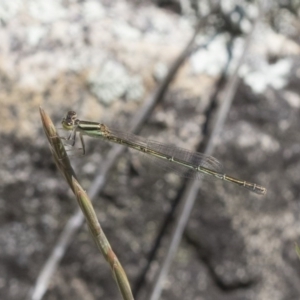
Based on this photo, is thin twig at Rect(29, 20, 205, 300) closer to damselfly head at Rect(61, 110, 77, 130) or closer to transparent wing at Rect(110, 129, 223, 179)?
transparent wing at Rect(110, 129, 223, 179)

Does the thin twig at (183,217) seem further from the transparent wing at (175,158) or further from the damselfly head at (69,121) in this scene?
the damselfly head at (69,121)

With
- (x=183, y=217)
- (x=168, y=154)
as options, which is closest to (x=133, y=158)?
(x=168, y=154)

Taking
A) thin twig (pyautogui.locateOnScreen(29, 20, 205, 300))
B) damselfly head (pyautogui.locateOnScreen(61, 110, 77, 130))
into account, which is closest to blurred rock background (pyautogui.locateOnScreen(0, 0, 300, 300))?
thin twig (pyautogui.locateOnScreen(29, 20, 205, 300))

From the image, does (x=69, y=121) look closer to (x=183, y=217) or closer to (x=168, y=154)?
(x=168, y=154)

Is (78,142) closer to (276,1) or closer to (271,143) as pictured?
(271,143)

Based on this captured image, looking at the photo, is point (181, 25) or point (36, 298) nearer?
point (36, 298)

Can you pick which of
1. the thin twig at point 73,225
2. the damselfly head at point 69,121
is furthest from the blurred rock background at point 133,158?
the damselfly head at point 69,121

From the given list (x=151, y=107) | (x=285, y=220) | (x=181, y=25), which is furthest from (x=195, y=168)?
(x=181, y=25)
